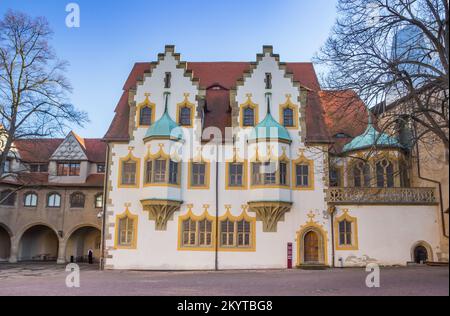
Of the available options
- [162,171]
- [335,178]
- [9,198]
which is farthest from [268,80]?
[9,198]

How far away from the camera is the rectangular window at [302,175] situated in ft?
90.9

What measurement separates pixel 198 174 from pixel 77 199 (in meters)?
15.0

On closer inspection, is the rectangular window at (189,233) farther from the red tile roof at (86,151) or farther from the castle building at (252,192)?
the red tile roof at (86,151)

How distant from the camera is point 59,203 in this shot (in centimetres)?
3806

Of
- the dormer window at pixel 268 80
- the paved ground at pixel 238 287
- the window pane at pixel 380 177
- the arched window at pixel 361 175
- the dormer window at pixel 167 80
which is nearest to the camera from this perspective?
the paved ground at pixel 238 287

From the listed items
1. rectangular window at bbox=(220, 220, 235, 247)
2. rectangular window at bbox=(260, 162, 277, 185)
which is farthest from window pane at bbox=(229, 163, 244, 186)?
rectangular window at bbox=(220, 220, 235, 247)

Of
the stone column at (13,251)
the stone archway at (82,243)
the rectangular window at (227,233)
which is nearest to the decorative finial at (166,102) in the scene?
the rectangular window at (227,233)

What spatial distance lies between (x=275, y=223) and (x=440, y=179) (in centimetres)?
980

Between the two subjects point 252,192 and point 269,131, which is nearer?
point 252,192

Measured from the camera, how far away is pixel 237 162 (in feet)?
92.2

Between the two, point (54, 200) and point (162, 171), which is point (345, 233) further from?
point (54, 200)

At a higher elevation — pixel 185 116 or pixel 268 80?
pixel 268 80

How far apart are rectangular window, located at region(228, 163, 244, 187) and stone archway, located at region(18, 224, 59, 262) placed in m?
20.6
